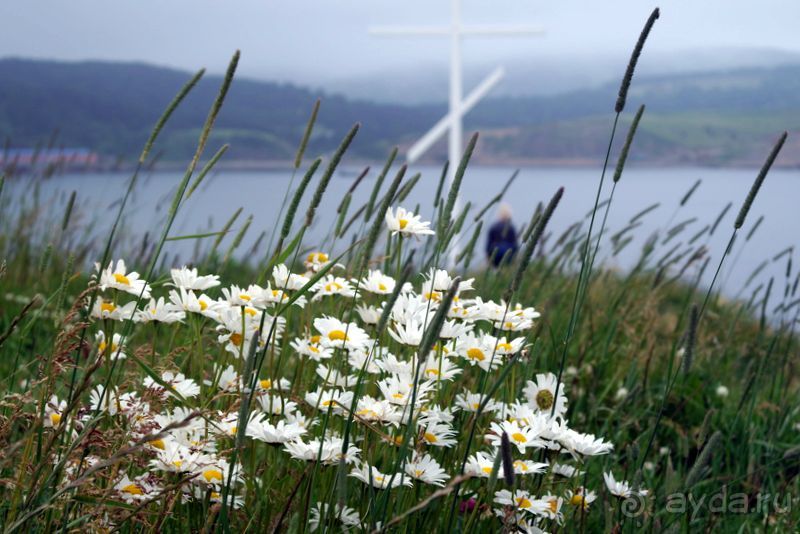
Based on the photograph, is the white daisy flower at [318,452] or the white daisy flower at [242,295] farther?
the white daisy flower at [242,295]

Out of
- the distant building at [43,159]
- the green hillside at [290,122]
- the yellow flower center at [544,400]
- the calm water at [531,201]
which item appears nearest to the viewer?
the yellow flower center at [544,400]

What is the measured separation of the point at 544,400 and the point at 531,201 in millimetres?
57524

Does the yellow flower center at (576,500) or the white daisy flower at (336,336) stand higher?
the white daisy flower at (336,336)

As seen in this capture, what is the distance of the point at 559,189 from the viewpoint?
1.56 m

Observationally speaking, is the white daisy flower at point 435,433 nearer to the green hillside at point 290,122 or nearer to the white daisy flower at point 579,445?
the white daisy flower at point 579,445

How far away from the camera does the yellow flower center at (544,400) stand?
203cm

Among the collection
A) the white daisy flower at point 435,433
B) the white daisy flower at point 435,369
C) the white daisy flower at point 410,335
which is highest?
the white daisy flower at point 410,335

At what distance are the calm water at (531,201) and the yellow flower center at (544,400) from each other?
502 millimetres

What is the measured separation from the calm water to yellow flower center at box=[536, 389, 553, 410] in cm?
50

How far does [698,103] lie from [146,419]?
11285 centimetres

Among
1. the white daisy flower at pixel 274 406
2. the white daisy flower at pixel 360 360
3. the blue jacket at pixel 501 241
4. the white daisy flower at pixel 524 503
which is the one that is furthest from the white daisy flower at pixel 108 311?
the blue jacket at pixel 501 241

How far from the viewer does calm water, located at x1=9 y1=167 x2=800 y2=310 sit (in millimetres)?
3607

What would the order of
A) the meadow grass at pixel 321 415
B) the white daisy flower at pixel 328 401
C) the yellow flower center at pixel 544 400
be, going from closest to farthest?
the meadow grass at pixel 321 415
the white daisy flower at pixel 328 401
the yellow flower center at pixel 544 400

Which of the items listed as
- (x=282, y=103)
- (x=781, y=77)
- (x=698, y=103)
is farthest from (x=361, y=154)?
(x=781, y=77)
